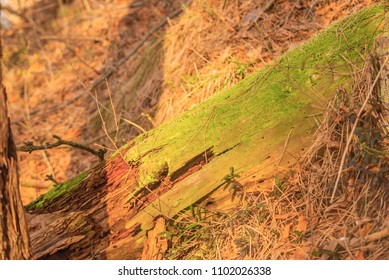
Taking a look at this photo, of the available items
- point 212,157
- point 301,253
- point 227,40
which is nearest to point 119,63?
point 227,40

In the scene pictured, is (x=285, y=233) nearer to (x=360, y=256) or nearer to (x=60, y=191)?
(x=360, y=256)

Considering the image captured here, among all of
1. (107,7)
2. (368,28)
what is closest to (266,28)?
(368,28)

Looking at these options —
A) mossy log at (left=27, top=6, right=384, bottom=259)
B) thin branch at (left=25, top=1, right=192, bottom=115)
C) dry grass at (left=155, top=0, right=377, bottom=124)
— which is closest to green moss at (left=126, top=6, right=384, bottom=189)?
mossy log at (left=27, top=6, right=384, bottom=259)

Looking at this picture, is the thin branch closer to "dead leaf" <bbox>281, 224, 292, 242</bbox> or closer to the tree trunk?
the tree trunk

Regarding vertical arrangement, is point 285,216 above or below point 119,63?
→ below

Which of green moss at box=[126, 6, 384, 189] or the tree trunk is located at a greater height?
green moss at box=[126, 6, 384, 189]

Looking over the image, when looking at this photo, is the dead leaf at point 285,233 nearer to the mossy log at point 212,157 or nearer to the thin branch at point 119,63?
the mossy log at point 212,157

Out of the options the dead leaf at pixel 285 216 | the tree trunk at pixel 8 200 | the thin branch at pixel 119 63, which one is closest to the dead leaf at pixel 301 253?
the dead leaf at pixel 285 216

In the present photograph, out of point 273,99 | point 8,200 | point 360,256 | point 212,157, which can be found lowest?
point 360,256

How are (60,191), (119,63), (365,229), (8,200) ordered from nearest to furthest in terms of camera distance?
(8,200)
(365,229)
(60,191)
(119,63)
